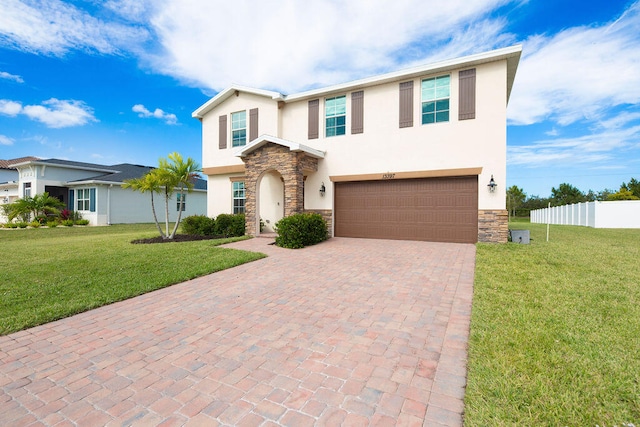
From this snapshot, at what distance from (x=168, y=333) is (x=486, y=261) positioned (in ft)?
23.4

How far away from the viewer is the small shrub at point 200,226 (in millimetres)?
13602

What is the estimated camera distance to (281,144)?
1152 cm

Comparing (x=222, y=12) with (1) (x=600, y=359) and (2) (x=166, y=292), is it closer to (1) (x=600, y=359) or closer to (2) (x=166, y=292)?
(2) (x=166, y=292)

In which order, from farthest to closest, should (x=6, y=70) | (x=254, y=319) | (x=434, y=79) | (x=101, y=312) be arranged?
1. (x=6, y=70)
2. (x=434, y=79)
3. (x=101, y=312)
4. (x=254, y=319)

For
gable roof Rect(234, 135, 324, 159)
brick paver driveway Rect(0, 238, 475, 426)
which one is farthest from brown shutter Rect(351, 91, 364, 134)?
brick paver driveway Rect(0, 238, 475, 426)

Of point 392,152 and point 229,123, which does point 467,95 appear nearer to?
point 392,152

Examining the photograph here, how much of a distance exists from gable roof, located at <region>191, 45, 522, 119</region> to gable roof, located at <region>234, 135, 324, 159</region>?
8.69 ft

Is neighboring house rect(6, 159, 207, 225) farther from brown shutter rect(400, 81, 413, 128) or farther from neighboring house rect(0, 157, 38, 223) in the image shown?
brown shutter rect(400, 81, 413, 128)

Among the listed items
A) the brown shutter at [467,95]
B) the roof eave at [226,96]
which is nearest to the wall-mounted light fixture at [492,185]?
the brown shutter at [467,95]

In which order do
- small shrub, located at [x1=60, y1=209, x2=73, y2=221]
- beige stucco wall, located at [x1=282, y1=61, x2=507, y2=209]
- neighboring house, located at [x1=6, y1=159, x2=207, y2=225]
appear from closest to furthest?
1. beige stucco wall, located at [x1=282, y1=61, x2=507, y2=209]
2. small shrub, located at [x1=60, y1=209, x2=73, y2=221]
3. neighboring house, located at [x1=6, y1=159, x2=207, y2=225]

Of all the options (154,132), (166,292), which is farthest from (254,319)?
(154,132)

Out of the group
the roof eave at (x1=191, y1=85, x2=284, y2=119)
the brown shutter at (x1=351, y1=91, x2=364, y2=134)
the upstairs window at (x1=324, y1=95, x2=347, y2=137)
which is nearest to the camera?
the brown shutter at (x1=351, y1=91, x2=364, y2=134)

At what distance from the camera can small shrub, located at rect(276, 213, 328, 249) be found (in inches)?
390

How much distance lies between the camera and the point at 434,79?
35.7 ft
